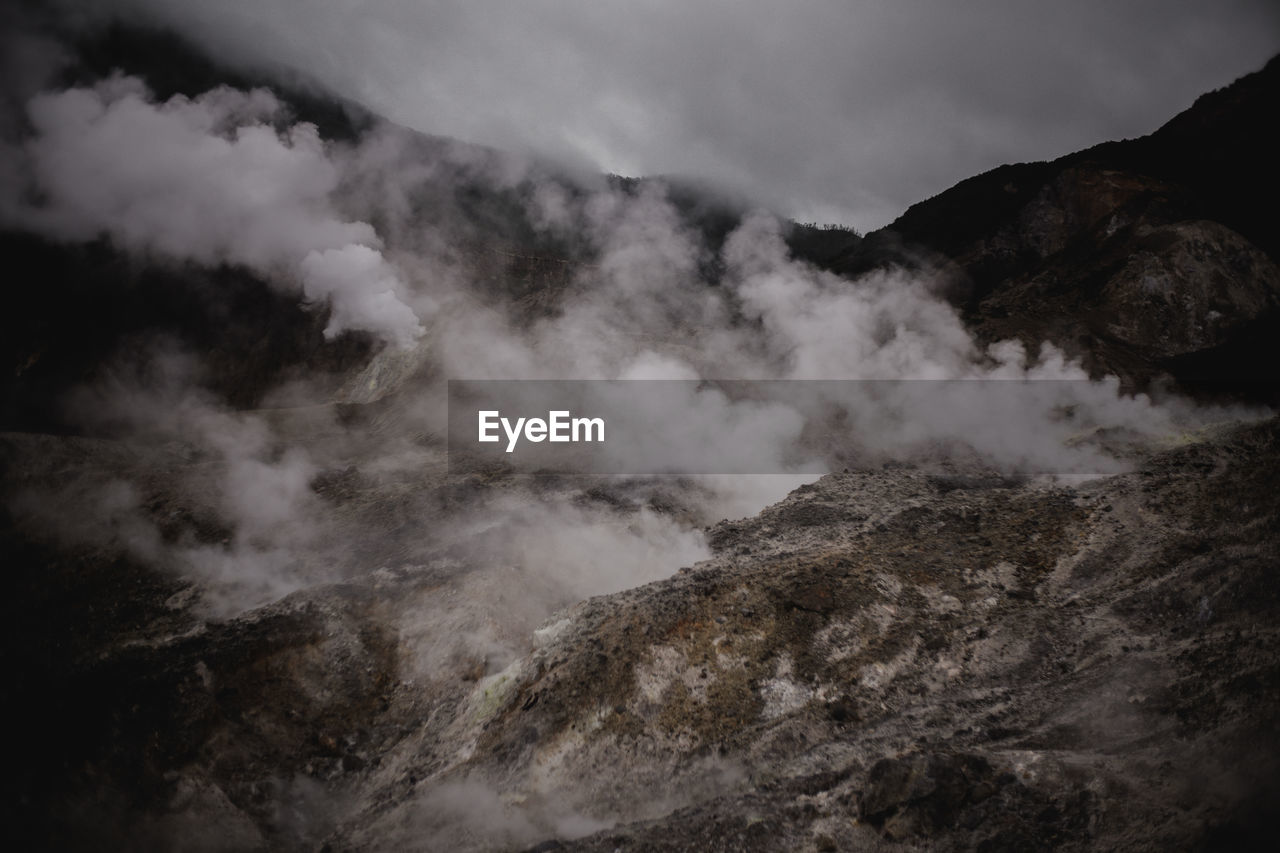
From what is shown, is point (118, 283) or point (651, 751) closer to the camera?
point (651, 751)

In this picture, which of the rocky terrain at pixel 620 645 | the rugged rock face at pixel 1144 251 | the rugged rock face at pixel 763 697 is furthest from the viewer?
the rugged rock face at pixel 1144 251

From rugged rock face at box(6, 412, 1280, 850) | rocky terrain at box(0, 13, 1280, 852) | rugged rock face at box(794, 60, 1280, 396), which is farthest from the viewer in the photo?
rugged rock face at box(794, 60, 1280, 396)

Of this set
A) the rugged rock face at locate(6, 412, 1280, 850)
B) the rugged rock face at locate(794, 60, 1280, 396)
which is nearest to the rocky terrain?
the rugged rock face at locate(6, 412, 1280, 850)

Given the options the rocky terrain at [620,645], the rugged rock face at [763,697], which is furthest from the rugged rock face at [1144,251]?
the rugged rock face at [763,697]

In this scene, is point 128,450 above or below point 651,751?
above

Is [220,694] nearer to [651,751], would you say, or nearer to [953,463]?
[651,751]

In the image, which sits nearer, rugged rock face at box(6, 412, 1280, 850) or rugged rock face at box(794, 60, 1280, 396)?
rugged rock face at box(6, 412, 1280, 850)

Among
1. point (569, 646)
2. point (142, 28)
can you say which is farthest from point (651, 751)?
point (142, 28)

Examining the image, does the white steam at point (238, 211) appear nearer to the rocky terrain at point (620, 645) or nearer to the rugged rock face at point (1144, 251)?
the rocky terrain at point (620, 645)

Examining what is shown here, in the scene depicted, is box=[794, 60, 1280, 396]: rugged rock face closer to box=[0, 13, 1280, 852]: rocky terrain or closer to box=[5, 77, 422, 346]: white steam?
box=[0, 13, 1280, 852]: rocky terrain
